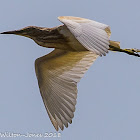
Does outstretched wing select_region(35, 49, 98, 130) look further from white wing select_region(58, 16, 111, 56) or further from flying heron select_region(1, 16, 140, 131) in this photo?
white wing select_region(58, 16, 111, 56)

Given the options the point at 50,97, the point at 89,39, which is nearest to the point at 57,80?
the point at 50,97

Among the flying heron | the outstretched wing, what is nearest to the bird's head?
the flying heron

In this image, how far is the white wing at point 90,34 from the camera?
30.4 feet

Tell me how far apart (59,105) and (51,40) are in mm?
1088

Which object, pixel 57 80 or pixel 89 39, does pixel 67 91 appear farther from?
pixel 89 39

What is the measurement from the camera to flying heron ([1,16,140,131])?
10.5m

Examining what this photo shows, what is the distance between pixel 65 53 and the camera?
37.7ft

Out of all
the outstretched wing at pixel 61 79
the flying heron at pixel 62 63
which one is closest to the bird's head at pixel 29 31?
the flying heron at pixel 62 63

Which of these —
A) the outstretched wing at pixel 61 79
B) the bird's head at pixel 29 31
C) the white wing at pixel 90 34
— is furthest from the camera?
the bird's head at pixel 29 31

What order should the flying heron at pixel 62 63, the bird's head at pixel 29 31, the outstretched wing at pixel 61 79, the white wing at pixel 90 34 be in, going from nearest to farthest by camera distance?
the white wing at pixel 90 34, the flying heron at pixel 62 63, the outstretched wing at pixel 61 79, the bird's head at pixel 29 31

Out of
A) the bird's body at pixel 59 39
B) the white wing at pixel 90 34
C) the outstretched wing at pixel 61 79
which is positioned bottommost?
the outstretched wing at pixel 61 79

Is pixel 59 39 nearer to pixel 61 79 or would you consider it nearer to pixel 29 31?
pixel 29 31

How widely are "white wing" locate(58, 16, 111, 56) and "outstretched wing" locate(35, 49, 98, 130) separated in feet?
4.58

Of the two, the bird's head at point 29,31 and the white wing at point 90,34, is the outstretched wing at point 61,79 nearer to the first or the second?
the bird's head at point 29,31
